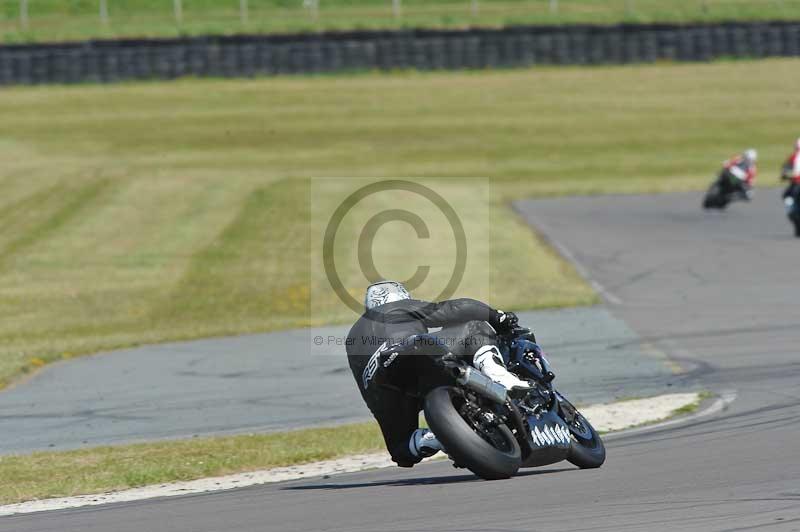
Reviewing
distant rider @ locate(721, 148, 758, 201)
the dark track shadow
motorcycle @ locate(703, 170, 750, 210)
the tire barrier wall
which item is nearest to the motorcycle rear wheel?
the dark track shadow

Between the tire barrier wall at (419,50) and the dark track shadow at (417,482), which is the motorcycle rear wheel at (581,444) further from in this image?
the tire barrier wall at (419,50)

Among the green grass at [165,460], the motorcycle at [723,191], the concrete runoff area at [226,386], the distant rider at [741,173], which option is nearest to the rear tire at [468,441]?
the green grass at [165,460]

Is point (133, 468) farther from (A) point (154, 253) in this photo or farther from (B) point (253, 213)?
(B) point (253, 213)

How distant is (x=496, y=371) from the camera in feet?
25.1

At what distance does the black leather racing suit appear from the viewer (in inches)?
319

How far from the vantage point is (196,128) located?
39844mm

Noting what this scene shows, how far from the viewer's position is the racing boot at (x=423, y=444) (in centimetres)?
820

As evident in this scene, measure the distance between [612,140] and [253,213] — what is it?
1521cm

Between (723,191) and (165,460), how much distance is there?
19.5 m

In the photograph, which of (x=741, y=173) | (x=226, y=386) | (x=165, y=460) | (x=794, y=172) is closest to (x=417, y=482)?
(x=165, y=460)

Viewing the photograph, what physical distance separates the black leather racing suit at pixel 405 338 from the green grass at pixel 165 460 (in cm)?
192

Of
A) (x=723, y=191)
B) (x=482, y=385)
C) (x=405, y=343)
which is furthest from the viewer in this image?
(x=723, y=191)

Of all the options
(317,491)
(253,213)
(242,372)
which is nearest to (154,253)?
(253,213)

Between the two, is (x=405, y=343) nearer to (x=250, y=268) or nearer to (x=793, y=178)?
(x=250, y=268)
